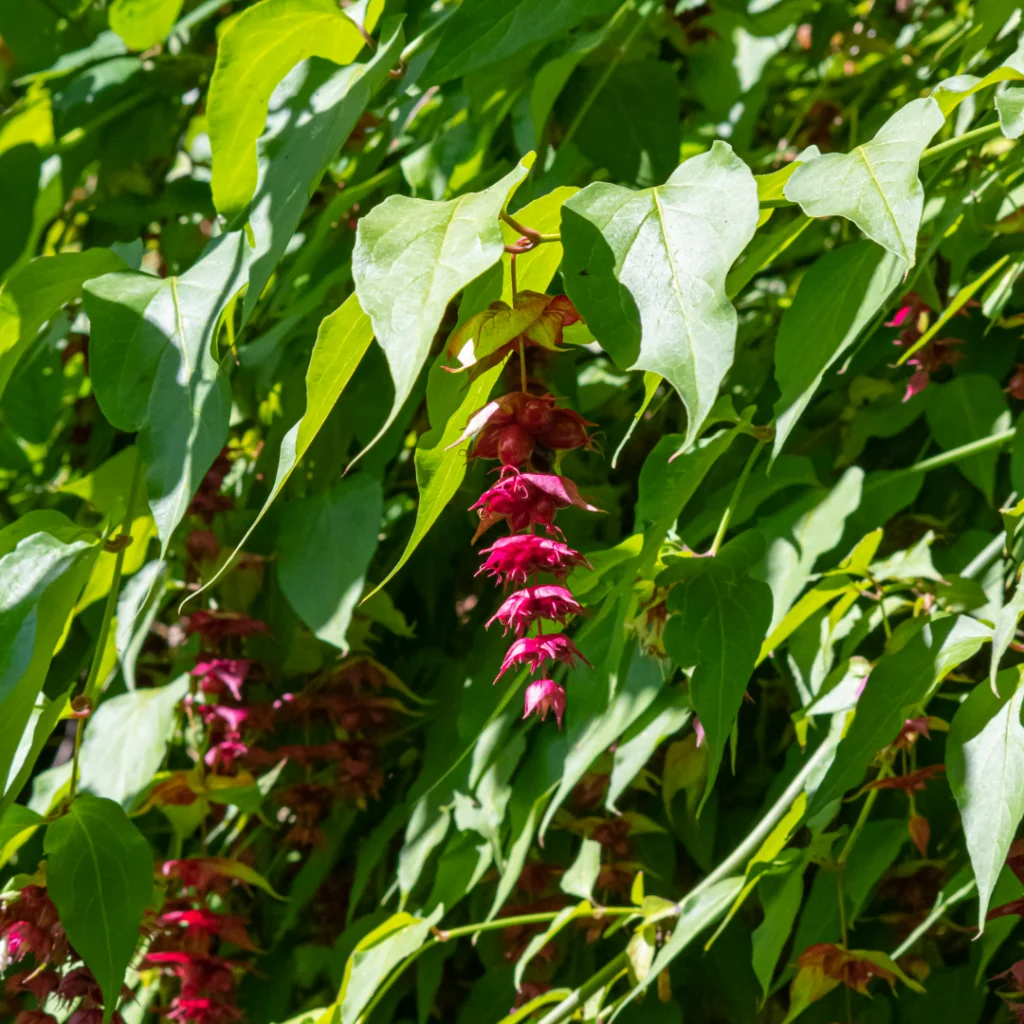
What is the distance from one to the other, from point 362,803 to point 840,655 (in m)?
0.39

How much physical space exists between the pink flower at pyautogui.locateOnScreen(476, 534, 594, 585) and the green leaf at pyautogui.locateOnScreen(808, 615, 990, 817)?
0.83 ft

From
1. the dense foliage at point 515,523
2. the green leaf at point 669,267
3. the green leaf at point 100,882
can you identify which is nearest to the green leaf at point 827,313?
the dense foliage at point 515,523

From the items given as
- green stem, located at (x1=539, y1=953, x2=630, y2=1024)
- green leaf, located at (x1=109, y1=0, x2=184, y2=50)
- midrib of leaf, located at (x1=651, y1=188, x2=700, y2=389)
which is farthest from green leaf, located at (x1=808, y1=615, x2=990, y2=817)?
green leaf, located at (x1=109, y1=0, x2=184, y2=50)

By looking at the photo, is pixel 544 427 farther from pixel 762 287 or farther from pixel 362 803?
pixel 762 287

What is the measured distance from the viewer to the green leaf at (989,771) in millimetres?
562

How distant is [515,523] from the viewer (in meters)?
0.48

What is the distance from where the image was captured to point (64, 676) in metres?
1.10

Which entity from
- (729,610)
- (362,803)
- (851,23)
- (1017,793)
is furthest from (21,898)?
(851,23)

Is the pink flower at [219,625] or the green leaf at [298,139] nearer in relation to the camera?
the green leaf at [298,139]

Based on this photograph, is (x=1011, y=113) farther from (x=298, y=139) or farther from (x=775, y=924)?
(x=775, y=924)

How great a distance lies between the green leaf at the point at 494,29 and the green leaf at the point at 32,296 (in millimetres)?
240

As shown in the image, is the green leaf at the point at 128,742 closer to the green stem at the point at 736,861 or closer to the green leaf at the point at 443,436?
the green stem at the point at 736,861

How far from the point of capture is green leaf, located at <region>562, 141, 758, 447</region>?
0.38 metres

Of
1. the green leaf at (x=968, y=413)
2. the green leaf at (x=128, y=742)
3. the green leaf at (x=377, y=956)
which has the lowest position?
the green leaf at (x=377, y=956)
